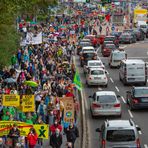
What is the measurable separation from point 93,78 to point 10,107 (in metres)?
18.4

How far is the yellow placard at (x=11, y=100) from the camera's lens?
26.3 meters

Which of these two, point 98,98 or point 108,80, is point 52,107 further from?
point 108,80

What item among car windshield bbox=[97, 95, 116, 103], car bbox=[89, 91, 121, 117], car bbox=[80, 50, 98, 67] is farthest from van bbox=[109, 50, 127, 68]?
car bbox=[89, 91, 121, 117]

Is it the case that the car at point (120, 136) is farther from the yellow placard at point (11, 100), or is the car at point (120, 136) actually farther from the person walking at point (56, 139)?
the yellow placard at point (11, 100)

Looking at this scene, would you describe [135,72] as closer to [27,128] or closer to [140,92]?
[140,92]

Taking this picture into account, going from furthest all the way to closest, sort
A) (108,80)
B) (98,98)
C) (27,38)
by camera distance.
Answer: (108,80) → (27,38) → (98,98)

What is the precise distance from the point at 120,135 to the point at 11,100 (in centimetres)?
517

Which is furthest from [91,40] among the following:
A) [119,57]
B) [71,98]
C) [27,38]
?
[71,98]

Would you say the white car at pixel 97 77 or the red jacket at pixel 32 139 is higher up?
the red jacket at pixel 32 139

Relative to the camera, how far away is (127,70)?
44.5 metres

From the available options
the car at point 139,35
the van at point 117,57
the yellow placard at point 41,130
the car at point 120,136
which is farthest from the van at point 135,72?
the car at point 139,35

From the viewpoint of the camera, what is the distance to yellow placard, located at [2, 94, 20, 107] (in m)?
26.3

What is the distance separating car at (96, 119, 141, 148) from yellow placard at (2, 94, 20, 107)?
4233mm

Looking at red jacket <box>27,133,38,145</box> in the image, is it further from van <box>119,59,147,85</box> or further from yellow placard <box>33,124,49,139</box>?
van <box>119,59,147,85</box>
